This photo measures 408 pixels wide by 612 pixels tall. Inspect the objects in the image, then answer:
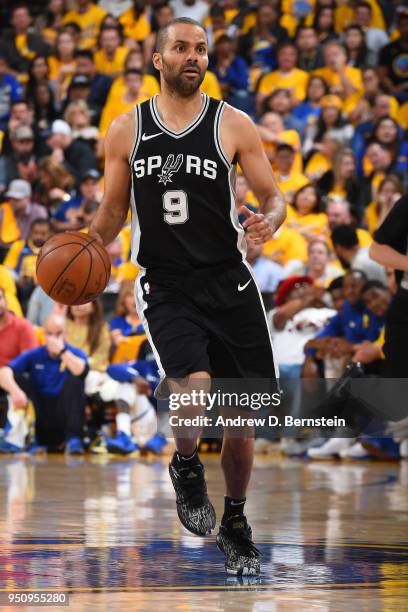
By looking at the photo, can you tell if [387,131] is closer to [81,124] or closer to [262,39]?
[262,39]

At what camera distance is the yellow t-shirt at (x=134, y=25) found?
18.6 m

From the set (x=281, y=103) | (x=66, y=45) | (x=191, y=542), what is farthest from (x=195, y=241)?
(x=66, y=45)

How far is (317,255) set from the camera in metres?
12.7

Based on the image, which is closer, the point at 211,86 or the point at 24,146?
the point at 24,146

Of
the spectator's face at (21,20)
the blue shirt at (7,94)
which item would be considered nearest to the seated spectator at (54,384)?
the blue shirt at (7,94)

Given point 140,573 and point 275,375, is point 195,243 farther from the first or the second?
point 140,573

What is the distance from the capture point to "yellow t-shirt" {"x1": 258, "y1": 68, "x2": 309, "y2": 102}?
16567 mm

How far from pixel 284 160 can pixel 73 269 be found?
951cm

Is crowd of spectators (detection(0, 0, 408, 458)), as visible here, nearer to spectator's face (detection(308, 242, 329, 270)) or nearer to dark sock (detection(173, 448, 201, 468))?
spectator's face (detection(308, 242, 329, 270))

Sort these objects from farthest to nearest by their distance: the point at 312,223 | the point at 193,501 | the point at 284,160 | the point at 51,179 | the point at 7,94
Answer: the point at 7,94
the point at 51,179
the point at 284,160
the point at 312,223
the point at 193,501

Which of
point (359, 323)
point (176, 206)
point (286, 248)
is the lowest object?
point (176, 206)

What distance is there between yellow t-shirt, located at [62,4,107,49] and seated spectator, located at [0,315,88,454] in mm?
7651

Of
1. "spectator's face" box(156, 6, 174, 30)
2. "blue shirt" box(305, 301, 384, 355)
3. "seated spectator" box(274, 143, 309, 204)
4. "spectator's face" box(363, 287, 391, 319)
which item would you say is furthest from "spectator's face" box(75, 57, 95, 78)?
"spectator's face" box(363, 287, 391, 319)

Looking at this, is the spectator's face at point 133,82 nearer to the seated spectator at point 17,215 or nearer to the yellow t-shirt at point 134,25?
the yellow t-shirt at point 134,25
